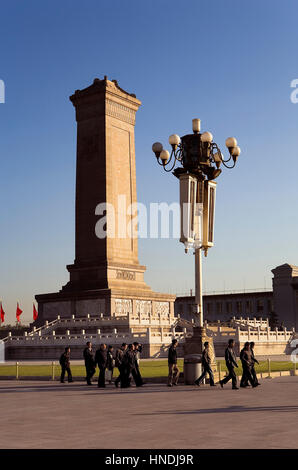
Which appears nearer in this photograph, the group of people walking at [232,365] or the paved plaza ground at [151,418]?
the paved plaza ground at [151,418]

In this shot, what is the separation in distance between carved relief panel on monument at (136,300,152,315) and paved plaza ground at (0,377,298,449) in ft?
156

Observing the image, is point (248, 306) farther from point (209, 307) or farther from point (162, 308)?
point (162, 308)

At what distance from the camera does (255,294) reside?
372ft

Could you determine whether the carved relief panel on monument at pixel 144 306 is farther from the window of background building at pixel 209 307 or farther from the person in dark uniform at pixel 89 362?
the window of background building at pixel 209 307

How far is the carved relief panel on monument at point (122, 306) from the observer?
68.4 meters

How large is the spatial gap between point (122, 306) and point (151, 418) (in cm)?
5443

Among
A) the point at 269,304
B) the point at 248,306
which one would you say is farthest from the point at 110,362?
the point at 248,306

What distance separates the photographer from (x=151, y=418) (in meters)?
15.2

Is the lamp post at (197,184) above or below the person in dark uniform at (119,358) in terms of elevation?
above

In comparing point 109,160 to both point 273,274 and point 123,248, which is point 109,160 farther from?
point 273,274

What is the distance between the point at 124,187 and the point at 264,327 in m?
22.0

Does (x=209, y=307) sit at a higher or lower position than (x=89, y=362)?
higher

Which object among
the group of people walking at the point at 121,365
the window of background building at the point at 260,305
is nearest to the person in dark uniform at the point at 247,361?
the group of people walking at the point at 121,365
